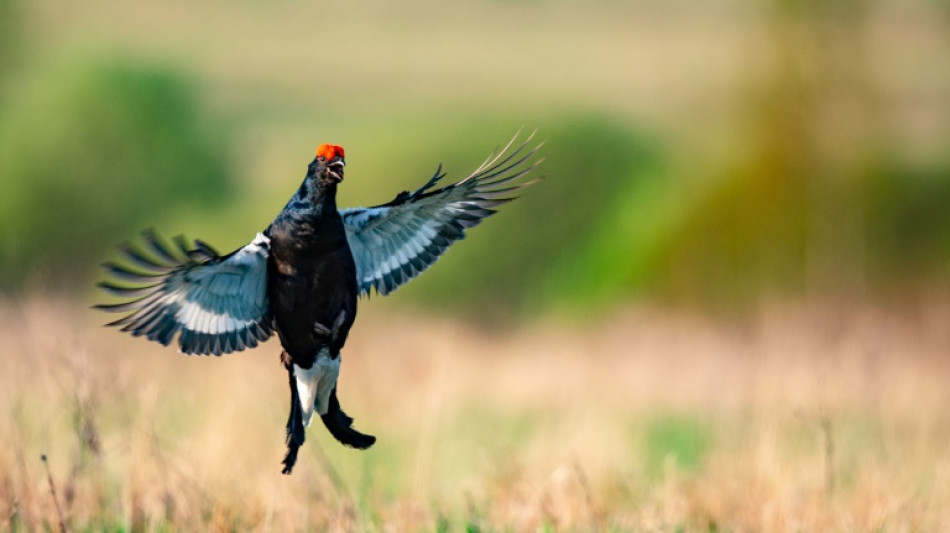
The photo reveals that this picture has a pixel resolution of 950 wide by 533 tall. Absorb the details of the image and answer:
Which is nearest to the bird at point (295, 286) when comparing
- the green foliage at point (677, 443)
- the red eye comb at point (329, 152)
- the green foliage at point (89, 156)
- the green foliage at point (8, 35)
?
the red eye comb at point (329, 152)

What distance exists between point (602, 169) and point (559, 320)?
8.17 metres

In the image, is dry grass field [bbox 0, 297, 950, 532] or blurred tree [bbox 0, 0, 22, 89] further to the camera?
blurred tree [bbox 0, 0, 22, 89]

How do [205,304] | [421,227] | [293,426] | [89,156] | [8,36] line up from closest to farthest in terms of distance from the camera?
[293,426], [205,304], [421,227], [89,156], [8,36]

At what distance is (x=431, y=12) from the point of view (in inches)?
3816

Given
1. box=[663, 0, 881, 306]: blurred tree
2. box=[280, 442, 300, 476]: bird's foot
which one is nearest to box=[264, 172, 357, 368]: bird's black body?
box=[280, 442, 300, 476]: bird's foot

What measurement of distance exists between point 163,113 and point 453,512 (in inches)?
1344

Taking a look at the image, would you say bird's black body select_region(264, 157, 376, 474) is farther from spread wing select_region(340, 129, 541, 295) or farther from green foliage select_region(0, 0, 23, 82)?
green foliage select_region(0, 0, 23, 82)

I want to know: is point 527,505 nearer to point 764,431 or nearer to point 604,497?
point 604,497

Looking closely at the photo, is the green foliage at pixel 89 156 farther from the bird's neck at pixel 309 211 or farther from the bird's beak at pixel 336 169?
the bird's beak at pixel 336 169

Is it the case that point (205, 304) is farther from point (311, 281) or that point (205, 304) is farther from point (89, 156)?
point (89, 156)

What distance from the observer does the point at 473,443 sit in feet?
29.4

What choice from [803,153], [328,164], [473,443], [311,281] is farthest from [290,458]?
[803,153]

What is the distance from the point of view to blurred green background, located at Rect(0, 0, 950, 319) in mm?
21688

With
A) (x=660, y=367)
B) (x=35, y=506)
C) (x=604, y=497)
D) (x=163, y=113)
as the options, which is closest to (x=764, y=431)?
(x=604, y=497)
